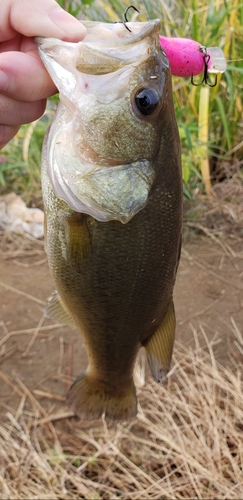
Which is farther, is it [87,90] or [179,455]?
[179,455]

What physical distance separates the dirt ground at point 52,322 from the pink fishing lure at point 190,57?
1921 millimetres

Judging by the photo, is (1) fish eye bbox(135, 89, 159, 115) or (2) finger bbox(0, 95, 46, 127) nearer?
(1) fish eye bbox(135, 89, 159, 115)

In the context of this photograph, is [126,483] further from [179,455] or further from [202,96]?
[202,96]

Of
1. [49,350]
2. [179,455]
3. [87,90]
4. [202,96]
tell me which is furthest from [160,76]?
[202,96]

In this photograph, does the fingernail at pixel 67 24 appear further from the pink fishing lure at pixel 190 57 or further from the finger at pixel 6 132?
the finger at pixel 6 132

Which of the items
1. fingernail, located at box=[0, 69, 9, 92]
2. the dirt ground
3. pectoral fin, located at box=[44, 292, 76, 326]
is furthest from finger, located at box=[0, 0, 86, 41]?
the dirt ground

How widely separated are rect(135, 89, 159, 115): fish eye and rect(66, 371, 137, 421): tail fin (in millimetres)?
906

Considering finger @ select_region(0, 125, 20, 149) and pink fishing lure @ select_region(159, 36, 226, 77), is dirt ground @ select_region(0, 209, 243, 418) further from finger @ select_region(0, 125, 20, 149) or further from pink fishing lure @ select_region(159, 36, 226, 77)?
pink fishing lure @ select_region(159, 36, 226, 77)

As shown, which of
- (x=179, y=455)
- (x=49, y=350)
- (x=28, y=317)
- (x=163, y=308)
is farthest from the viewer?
(x=28, y=317)

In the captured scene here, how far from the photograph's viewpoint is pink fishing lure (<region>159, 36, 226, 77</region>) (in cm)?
110

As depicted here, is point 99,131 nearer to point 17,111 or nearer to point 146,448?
point 17,111

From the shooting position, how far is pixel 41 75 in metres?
1.08

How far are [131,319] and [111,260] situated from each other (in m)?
0.21

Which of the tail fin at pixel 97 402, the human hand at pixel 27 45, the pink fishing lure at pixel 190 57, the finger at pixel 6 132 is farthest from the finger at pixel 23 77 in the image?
the tail fin at pixel 97 402
